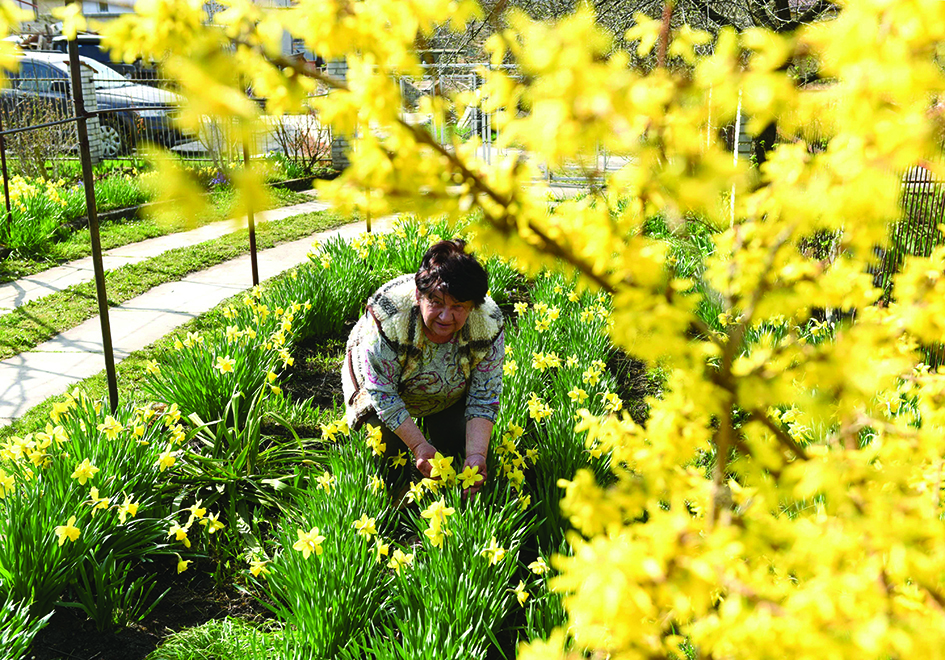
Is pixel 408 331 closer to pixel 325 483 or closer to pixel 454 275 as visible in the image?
pixel 454 275

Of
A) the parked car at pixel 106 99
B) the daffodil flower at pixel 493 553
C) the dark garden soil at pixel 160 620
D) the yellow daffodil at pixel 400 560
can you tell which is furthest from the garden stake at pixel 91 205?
the parked car at pixel 106 99

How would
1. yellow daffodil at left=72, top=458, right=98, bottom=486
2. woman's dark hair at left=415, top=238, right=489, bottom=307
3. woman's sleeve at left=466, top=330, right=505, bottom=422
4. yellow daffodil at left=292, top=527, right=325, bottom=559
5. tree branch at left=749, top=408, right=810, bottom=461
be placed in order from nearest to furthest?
tree branch at left=749, top=408, right=810, bottom=461
yellow daffodil at left=292, top=527, right=325, bottom=559
yellow daffodil at left=72, top=458, right=98, bottom=486
woman's dark hair at left=415, top=238, right=489, bottom=307
woman's sleeve at left=466, top=330, right=505, bottom=422

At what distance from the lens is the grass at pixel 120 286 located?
5.06 meters

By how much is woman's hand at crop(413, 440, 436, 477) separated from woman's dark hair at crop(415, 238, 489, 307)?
0.58 metres

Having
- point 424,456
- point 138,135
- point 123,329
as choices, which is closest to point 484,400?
point 424,456

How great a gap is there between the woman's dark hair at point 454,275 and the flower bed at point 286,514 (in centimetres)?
61

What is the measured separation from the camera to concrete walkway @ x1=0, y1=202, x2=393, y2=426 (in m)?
4.29

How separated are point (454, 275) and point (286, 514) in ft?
3.81

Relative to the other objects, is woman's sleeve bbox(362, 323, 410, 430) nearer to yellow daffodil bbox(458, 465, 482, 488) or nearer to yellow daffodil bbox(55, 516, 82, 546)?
yellow daffodil bbox(458, 465, 482, 488)

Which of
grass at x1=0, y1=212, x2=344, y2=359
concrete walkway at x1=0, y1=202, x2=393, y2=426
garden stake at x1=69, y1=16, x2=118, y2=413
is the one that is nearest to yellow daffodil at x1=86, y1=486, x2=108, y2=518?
garden stake at x1=69, y1=16, x2=118, y2=413

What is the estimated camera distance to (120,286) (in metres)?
6.12

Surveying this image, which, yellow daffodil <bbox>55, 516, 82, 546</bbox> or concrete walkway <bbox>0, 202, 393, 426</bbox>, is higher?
yellow daffodil <bbox>55, 516, 82, 546</bbox>

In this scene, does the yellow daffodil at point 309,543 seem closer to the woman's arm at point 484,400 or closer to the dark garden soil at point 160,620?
the dark garden soil at point 160,620

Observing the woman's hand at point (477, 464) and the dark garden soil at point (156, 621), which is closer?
the dark garden soil at point (156, 621)
